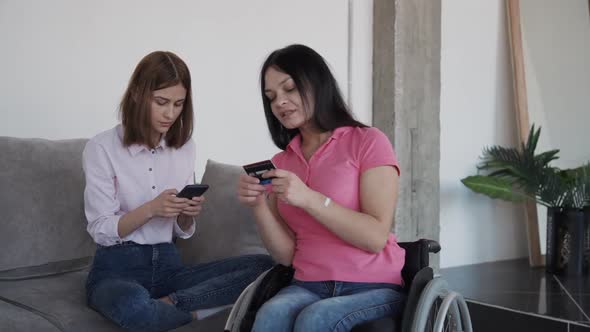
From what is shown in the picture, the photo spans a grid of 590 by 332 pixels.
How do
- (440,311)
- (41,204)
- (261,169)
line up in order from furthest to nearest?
(41,204), (261,169), (440,311)

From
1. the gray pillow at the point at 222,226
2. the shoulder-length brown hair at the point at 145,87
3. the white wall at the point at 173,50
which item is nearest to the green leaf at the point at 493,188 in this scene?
the white wall at the point at 173,50

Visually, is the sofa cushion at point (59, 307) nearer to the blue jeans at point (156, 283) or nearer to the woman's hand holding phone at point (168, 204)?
the blue jeans at point (156, 283)

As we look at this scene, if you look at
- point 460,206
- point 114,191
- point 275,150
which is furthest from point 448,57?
point 114,191

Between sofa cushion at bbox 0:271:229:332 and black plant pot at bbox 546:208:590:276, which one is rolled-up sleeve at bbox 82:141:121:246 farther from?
black plant pot at bbox 546:208:590:276

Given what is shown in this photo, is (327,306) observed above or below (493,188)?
below

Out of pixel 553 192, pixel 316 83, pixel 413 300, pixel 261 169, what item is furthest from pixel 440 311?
pixel 553 192

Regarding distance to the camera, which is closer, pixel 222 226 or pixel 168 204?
pixel 168 204

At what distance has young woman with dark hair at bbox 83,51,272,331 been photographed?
2.08 meters

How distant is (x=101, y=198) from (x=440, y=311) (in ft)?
3.56

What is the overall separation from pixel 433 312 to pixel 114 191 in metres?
1.03

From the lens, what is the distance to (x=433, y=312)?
1967 millimetres

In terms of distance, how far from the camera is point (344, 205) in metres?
1.89

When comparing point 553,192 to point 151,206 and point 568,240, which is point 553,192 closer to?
point 568,240

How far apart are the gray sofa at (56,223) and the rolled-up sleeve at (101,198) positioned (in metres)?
0.24
